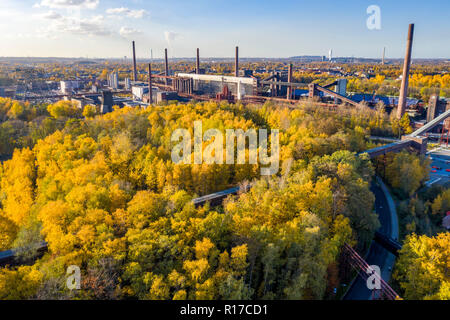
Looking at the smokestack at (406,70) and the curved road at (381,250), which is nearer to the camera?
the curved road at (381,250)

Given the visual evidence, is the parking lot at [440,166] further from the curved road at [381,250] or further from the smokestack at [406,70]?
the curved road at [381,250]

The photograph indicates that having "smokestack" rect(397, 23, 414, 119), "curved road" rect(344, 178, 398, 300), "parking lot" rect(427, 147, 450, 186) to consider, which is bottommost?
"curved road" rect(344, 178, 398, 300)

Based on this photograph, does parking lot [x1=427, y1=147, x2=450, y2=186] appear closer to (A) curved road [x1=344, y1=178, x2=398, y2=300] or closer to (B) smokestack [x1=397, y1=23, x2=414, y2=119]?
(B) smokestack [x1=397, y1=23, x2=414, y2=119]

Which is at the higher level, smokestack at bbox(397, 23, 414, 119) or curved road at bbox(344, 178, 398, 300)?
smokestack at bbox(397, 23, 414, 119)

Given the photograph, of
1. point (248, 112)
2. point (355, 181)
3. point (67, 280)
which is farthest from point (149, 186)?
point (248, 112)

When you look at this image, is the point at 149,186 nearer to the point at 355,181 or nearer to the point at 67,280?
the point at 67,280

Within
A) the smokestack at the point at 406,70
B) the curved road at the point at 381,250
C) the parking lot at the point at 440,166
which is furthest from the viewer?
the smokestack at the point at 406,70

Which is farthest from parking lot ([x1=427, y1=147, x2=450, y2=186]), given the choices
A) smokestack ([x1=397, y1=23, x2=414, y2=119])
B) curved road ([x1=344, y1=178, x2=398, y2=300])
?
curved road ([x1=344, y1=178, x2=398, y2=300])

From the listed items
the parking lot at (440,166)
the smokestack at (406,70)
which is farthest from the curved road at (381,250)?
the smokestack at (406,70)
